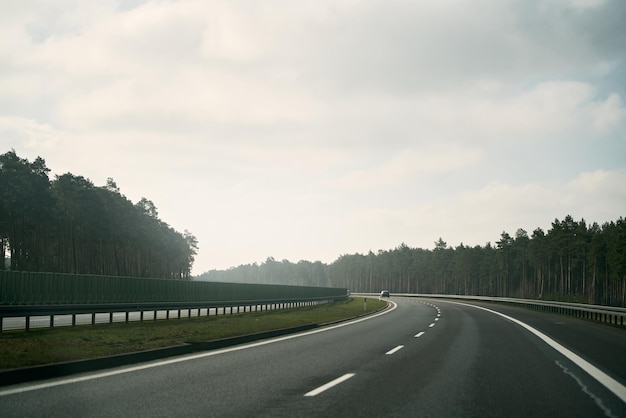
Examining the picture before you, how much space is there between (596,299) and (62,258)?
312ft

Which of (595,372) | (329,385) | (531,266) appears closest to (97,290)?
(329,385)

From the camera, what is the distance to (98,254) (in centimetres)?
8625

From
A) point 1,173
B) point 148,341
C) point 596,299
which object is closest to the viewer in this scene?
point 148,341

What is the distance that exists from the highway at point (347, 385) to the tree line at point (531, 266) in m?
58.2

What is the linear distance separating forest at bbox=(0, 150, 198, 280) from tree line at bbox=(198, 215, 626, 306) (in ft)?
178

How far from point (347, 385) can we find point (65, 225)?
70439mm

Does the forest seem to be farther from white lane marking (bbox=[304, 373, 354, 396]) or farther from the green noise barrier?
white lane marking (bbox=[304, 373, 354, 396])

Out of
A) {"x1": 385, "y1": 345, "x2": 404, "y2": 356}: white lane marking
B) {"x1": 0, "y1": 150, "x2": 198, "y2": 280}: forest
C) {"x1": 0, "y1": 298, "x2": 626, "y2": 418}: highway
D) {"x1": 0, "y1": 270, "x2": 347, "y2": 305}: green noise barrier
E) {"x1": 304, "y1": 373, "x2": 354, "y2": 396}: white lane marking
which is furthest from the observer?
{"x1": 0, "y1": 150, "x2": 198, "y2": 280}: forest

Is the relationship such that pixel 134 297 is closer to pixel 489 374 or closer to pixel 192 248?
pixel 489 374

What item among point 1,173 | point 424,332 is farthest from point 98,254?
point 424,332

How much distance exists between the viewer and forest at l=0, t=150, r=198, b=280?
59406 mm

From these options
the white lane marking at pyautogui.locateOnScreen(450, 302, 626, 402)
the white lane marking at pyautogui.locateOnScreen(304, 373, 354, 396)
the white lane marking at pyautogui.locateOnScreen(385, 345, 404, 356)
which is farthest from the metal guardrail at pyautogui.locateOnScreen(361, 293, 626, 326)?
the white lane marking at pyautogui.locateOnScreen(304, 373, 354, 396)

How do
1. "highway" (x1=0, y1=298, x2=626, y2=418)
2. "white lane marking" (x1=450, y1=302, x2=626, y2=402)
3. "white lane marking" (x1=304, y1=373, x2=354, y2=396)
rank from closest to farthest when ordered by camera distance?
1. "highway" (x1=0, y1=298, x2=626, y2=418)
2. "white lane marking" (x1=304, y1=373, x2=354, y2=396)
3. "white lane marking" (x1=450, y1=302, x2=626, y2=402)

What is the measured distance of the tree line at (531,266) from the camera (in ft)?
341
